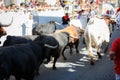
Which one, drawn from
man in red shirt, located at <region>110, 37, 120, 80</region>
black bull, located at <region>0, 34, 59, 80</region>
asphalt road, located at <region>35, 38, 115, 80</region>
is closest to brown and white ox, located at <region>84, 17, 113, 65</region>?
asphalt road, located at <region>35, 38, 115, 80</region>

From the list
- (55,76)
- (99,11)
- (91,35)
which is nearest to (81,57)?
(91,35)

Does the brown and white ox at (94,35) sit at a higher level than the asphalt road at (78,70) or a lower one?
higher

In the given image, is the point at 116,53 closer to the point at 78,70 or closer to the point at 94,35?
the point at 78,70

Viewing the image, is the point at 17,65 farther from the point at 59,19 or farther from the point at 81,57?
the point at 59,19

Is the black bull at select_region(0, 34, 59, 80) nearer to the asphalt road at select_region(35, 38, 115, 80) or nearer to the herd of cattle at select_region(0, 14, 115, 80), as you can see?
the herd of cattle at select_region(0, 14, 115, 80)

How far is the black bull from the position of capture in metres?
8.88

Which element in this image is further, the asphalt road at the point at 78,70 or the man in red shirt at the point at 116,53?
the asphalt road at the point at 78,70

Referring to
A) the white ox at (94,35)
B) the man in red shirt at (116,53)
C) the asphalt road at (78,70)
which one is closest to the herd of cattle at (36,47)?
the white ox at (94,35)

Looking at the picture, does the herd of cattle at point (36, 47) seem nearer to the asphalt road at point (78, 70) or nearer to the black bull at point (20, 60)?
the black bull at point (20, 60)

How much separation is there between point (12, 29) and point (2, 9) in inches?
53.5

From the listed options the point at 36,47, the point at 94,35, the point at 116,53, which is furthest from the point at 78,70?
the point at 116,53

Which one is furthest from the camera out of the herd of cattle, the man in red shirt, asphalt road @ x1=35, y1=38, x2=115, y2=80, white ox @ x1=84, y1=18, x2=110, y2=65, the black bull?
white ox @ x1=84, y1=18, x2=110, y2=65

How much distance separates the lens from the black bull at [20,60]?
8875mm

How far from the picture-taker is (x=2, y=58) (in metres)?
8.80
